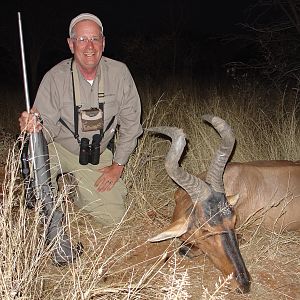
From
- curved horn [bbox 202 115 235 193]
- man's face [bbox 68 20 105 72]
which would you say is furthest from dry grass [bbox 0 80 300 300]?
man's face [bbox 68 20 105 72]

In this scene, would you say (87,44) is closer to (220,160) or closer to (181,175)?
(181,175)

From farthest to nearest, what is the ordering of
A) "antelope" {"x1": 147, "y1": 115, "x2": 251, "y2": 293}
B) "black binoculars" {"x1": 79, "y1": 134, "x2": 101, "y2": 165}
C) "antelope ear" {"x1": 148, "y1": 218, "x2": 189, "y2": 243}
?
"black binoculars" {"x1": 79, "y1": 134, "x2": 101, "y2": 165}
"antelope ear" {"x1": 148, "y1": 218, "x2": 189, "y2": 243}
"antelope" {"x1": 147, "y1": 115, "x2": 251, "y2": 293}

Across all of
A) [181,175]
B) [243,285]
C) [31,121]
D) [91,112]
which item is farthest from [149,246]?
[31,121]

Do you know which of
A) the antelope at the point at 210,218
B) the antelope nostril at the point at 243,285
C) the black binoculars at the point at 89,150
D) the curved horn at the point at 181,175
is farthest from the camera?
the black binoculars at the point at 89,150

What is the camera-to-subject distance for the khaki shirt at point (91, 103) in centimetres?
439

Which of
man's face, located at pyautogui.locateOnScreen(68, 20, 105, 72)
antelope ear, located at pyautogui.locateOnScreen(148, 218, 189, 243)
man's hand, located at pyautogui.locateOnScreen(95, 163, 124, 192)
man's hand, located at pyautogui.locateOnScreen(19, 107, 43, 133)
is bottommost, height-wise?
antelope ear, located at pyautogui.locateOnScreen(148, 218, 189, 243)

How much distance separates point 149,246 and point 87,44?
6.79 ft

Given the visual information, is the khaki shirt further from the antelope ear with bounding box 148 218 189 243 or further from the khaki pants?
the antelope ear with bounding box 148 218 189 243

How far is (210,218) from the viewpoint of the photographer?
3582 mm

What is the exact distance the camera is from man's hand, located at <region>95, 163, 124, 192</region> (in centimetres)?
474

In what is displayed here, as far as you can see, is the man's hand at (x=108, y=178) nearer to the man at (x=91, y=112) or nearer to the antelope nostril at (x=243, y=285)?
the man at (x=91, y=112)

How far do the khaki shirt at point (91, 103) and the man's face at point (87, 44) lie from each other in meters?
0.18

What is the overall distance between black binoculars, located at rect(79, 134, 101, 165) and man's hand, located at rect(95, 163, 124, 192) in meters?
0.20

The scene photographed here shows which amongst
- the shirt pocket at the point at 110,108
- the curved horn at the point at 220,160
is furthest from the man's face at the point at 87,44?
the curved horn at the point at 220,160
